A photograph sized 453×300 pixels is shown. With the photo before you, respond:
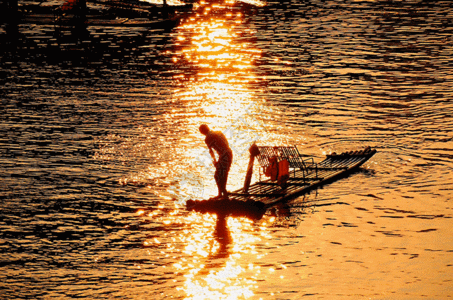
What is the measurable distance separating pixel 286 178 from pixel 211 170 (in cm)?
341

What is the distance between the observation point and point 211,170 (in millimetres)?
24734

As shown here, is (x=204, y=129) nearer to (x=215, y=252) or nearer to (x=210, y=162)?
(x=215, y=252)

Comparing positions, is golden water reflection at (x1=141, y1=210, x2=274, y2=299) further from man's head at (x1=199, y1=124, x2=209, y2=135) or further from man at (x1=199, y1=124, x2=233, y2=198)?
man's head at (x1=199, y1=124, x2=209, y2=135)

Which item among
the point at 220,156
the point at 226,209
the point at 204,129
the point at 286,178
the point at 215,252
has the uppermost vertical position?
the point at 204,129

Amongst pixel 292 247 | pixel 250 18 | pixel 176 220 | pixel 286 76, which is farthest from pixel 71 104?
pixel 250 18

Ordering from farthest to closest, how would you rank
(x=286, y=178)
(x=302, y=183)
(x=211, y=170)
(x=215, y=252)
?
1. (x=211, y=170)
2. (x=286, y=178)
3. (x=302, y=183)
4. (x=215, y=252)

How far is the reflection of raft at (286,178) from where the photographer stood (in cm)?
2016

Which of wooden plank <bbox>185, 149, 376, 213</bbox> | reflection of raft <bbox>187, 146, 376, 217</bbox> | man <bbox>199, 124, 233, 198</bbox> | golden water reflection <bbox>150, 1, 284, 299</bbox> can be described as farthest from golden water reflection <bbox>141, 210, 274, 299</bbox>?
man <bbox>199, 124, 233, 198</bbox>

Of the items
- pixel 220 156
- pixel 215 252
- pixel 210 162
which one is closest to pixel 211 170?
pixel 210 162

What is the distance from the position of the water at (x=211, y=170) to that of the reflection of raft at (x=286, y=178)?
433 mm

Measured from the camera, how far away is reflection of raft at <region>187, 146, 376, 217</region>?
66.1ft

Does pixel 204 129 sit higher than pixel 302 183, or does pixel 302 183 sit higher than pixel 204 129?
pixel 204 129

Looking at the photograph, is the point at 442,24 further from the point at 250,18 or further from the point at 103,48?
the point at 103,48

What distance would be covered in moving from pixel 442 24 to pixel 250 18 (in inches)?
836
